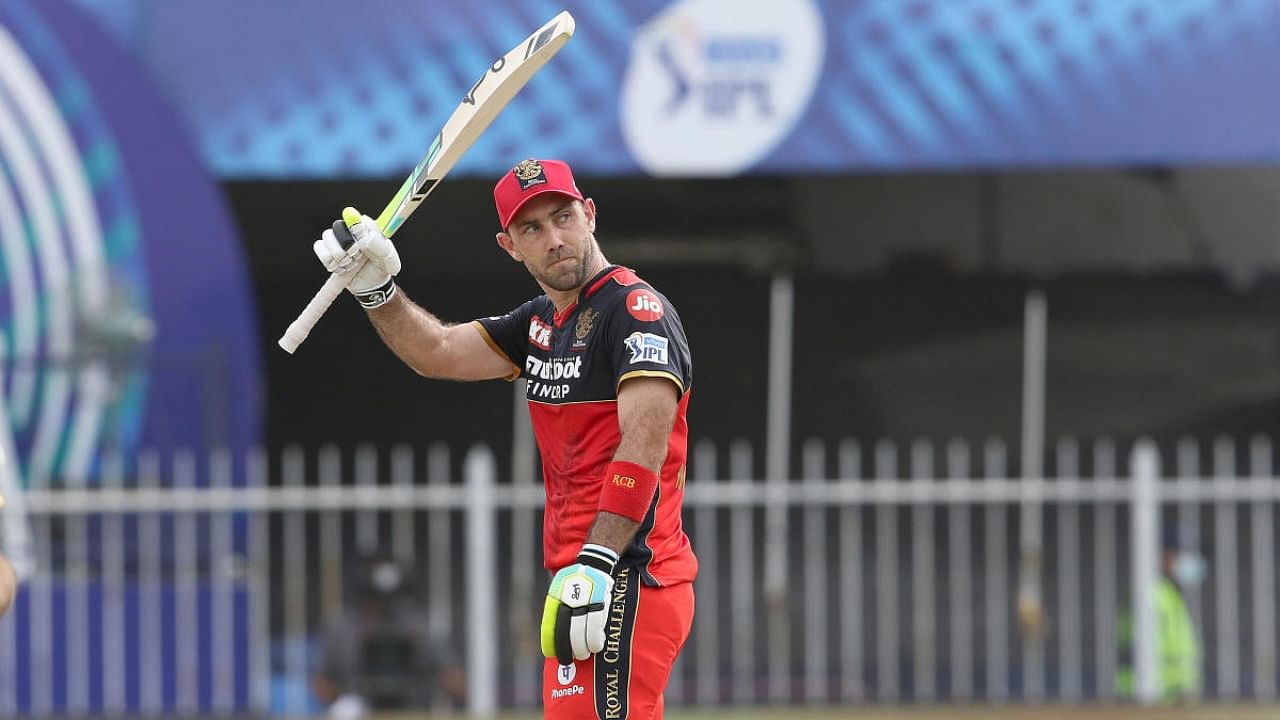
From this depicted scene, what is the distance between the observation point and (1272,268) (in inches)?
458

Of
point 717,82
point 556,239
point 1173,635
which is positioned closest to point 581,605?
point 556,239

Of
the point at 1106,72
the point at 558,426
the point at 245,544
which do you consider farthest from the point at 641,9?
the point at 558,426

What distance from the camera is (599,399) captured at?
16.5ft

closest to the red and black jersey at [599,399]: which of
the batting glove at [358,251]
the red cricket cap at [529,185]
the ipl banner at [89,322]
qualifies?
the red cricket cap at [529,185]

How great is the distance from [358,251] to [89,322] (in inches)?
224

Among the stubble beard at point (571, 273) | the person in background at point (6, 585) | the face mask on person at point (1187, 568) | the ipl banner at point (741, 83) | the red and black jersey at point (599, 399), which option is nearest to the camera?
the person in background at point (6, 585)

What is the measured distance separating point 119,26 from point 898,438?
4.82 m

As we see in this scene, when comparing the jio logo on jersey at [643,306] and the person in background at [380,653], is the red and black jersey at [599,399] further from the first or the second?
the person in background at [380,653]

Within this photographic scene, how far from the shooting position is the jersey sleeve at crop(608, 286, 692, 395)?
4.88 m

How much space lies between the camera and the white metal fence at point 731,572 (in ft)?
33.9

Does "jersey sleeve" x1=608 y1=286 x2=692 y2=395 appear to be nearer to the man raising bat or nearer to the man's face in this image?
the man raising bat

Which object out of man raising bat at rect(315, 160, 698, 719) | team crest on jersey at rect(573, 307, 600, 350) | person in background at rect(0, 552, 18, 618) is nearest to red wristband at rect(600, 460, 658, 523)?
man raising bat at rect(315, 160, 698, 719)

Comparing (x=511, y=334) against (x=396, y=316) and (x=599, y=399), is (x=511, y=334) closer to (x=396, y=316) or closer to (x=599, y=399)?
(x=396, y=316)

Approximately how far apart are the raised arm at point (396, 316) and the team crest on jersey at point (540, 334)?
26cm
